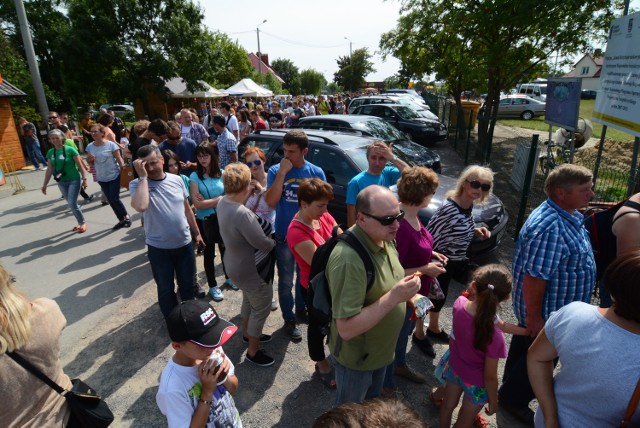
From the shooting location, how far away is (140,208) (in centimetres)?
330

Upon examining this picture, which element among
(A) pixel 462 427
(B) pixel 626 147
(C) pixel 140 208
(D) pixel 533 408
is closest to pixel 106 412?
(C) pixel 140 208

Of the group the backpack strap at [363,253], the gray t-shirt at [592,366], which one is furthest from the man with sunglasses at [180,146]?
the gray t-shirt at [592,366]

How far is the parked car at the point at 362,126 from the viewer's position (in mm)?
8578

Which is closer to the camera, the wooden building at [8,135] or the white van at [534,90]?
the wooden building at [8,135]

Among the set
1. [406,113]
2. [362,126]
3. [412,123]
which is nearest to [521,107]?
[406,113]

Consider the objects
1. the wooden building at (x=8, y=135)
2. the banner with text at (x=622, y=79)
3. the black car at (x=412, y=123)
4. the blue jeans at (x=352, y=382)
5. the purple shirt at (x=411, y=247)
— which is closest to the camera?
the blue jeans at (x=352, y=382)

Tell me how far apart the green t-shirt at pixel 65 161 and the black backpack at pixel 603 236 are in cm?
749

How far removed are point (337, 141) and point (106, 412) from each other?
5.02 metres

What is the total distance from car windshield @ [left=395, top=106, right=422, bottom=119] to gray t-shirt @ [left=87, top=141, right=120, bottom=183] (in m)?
10.5

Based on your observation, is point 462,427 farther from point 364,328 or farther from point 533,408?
point 364,328

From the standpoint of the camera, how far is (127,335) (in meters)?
3.88

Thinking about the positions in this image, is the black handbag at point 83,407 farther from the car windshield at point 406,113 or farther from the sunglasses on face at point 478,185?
the car windshield at point 406,113

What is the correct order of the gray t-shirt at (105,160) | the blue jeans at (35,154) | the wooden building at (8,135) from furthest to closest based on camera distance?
1. the blue jeans at (35,154)
2. the wooden building at (8,135)
3. the gray t-shirt at (105,160)

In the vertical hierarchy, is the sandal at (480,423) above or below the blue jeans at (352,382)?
below
